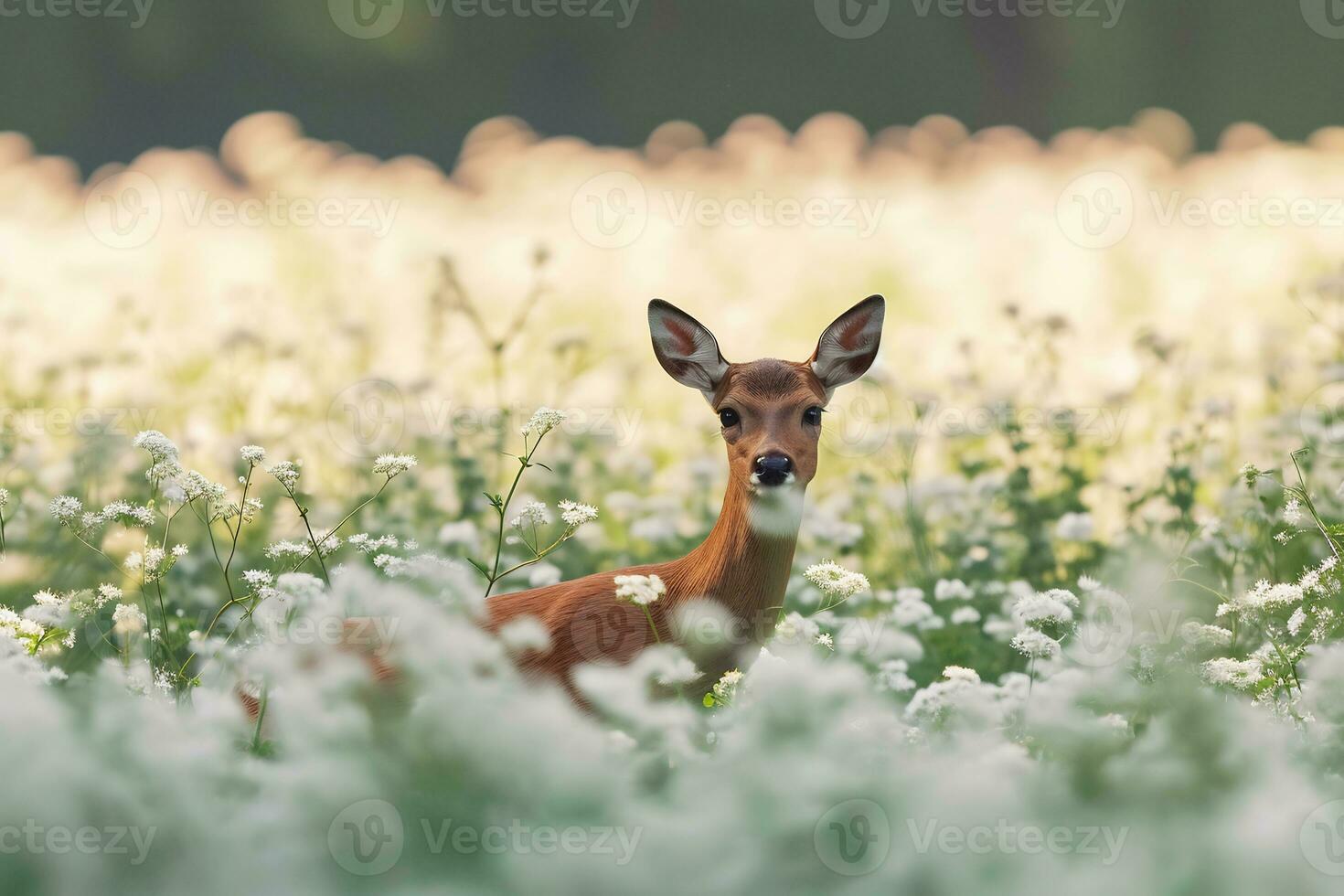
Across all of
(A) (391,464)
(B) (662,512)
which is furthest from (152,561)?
(B) (662,512)

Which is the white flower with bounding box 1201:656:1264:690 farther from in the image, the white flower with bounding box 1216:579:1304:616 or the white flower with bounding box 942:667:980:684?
the white flower with bounding box 942:667:980:684

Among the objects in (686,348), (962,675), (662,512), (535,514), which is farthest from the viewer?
(662,512)

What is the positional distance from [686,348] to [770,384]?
351mm

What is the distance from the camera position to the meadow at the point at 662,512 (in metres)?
1.67

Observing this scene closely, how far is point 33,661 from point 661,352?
192 cm

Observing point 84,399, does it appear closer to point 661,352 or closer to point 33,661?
point 661,352

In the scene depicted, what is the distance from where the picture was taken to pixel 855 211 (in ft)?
26.6

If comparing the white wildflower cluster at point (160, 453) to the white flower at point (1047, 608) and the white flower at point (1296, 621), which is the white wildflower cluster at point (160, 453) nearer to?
the white flower at point (1047, 608)

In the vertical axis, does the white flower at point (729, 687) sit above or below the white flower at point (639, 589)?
below

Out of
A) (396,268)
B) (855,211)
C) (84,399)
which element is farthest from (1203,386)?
(84,399)

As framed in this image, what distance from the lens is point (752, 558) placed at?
375 cm

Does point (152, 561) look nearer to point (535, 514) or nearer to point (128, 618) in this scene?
point (128, 618)

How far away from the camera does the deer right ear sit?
4086mm

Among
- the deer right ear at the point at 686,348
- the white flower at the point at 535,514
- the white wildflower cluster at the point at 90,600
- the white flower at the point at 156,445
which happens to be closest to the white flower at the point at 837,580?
the white flower at the point at 535,514
